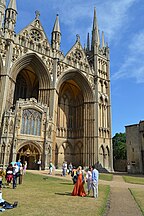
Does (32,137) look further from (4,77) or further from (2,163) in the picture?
(4,77)

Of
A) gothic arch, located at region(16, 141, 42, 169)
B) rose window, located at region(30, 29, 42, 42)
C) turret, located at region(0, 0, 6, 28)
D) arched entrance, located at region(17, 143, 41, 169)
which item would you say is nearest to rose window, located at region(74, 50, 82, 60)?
rose window, located at region(30, 29, 42, 42)

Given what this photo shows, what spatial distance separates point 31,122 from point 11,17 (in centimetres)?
1941

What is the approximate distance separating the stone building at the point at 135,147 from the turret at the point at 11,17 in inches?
1211

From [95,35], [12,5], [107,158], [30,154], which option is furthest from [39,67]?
[107,158]

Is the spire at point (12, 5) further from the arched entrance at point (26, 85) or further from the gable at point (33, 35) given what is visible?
the arched entrance at point (26, 85)

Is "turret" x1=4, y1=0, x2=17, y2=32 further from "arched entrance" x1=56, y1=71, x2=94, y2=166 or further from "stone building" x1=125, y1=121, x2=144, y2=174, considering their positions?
"stone building" x1=125, y1=121, x2=144, y2=174

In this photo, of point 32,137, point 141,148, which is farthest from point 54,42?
point 141,148

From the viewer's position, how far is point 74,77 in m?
43.1

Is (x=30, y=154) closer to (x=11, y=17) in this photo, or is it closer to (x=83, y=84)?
(x=83, y=84)

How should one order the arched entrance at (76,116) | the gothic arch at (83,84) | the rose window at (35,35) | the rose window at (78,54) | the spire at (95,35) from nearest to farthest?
the rose window at (35,35)
the arched entrance at (76,116)
the gothic arch at (83,84)
the rose window at (78,54)
the spire at (95,35)

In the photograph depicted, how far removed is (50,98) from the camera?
35188 mm

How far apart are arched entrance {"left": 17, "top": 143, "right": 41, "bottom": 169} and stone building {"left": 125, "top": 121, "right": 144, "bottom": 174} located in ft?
67.0

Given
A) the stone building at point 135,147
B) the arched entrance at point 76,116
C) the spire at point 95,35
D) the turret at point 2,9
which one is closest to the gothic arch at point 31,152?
the arched entrance at point 76,116

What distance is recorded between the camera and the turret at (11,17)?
113ft
